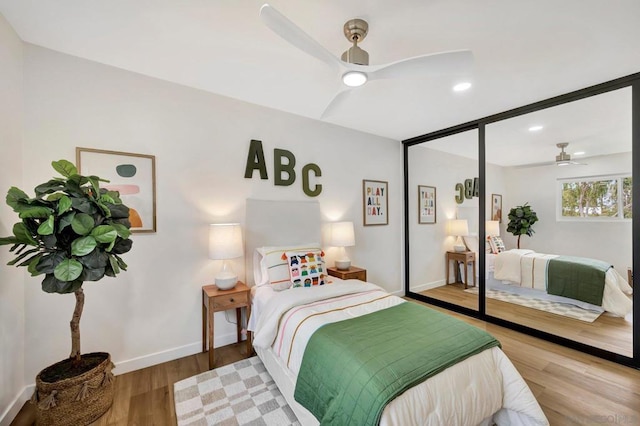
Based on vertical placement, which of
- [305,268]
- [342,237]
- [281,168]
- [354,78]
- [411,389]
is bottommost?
[411,389]

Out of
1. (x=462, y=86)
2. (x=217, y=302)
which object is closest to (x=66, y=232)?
(x=217, y=302)

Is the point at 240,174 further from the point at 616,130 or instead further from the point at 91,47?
the point at 616,130

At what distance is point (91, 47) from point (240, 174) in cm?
146

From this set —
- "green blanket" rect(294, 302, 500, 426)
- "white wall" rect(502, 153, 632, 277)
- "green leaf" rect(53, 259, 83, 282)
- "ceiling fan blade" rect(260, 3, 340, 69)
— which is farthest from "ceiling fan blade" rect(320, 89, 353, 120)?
"white wall" rect(502, 153, 632, 277)

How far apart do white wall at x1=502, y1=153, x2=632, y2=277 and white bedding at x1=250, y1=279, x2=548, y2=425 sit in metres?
1.83

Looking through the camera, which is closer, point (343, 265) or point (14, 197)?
point (14, 197)

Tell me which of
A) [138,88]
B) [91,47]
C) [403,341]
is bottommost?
[403,341]

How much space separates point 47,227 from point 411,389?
204 cm

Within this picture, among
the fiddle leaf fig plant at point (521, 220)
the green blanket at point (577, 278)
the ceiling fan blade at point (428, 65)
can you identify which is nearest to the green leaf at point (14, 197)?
the ceiling fan blade at point (428, 65)

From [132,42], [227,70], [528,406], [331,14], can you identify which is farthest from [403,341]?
[132,42]

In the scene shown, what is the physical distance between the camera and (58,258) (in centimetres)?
145

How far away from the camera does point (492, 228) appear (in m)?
Result: 3.16

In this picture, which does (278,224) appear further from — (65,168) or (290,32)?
(290,32)

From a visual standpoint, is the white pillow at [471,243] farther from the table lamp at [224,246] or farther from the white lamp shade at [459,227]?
the table lamp at [224,246]
